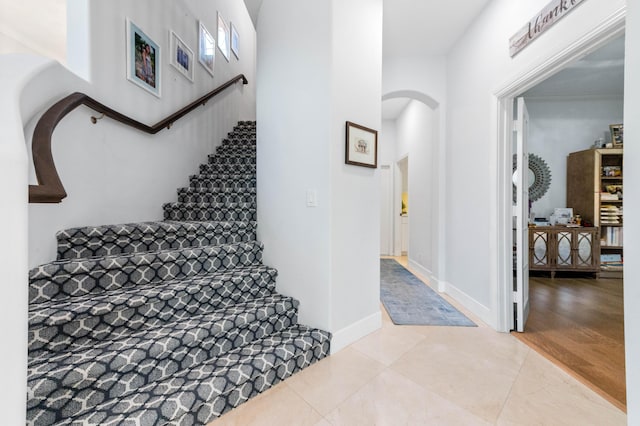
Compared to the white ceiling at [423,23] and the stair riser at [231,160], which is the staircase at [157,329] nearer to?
the stair riser at [231,160]

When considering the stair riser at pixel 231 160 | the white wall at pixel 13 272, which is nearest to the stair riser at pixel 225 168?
the stair riser at pixel 231 160

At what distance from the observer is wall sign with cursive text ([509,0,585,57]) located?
1687mm

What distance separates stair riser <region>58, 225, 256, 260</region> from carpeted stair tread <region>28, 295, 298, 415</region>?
2.26 ft

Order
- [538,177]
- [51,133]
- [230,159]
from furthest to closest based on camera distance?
[538,177]
[230,159]
[51,133]

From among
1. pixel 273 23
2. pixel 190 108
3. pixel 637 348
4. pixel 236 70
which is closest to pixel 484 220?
pixel 637 348

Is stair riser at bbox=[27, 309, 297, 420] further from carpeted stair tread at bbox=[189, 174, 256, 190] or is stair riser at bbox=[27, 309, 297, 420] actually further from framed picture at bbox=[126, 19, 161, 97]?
framed picture at bbox=[126, 19, 161, 97]

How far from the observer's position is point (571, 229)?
4.06 metres

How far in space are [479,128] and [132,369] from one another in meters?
3.24

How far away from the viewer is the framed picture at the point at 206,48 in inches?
137

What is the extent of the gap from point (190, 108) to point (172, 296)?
2.19m

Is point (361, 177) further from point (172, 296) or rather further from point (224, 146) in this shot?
point (224, 146)

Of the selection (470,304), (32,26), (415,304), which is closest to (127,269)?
(32,26)

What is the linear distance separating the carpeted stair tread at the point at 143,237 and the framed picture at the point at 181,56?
6.25 feet

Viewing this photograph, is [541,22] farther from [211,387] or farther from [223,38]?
[223,38]
